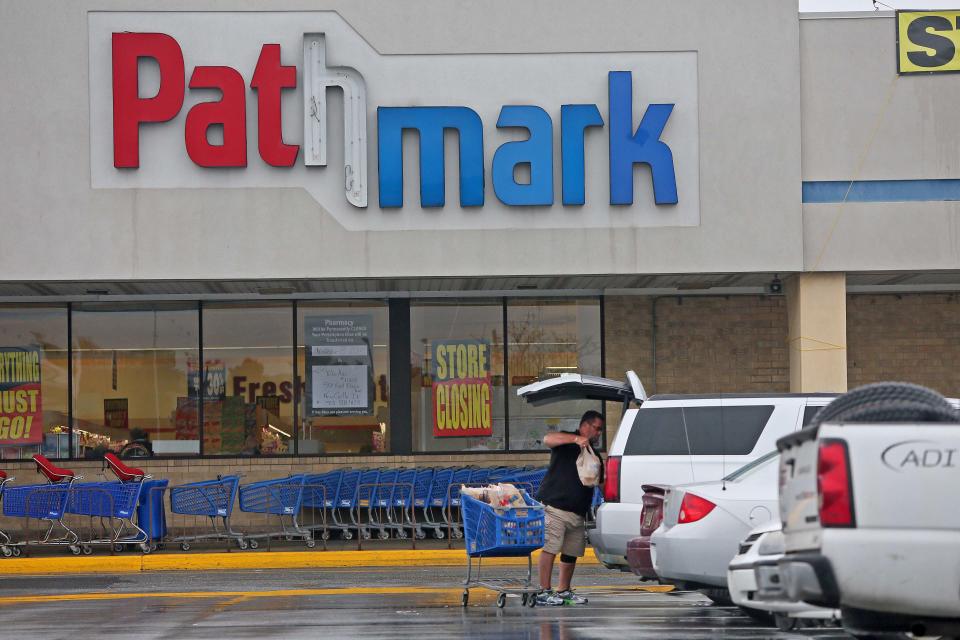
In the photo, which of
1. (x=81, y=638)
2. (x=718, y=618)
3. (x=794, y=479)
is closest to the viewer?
(x=794, y=479)

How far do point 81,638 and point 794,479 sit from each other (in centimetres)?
687

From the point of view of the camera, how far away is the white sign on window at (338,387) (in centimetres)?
2236

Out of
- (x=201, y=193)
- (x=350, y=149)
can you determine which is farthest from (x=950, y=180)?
(x=201, y=193)

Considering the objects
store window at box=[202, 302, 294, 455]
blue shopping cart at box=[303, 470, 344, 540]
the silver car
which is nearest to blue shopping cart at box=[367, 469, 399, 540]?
blue shopping cart at box=[303, 470, 344, 540]

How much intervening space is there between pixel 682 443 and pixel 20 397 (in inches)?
516

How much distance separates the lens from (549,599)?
13.8 m

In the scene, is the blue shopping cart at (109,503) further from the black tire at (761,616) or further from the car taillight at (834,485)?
the car taillight at (834,485)

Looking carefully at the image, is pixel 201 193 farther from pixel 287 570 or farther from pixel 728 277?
pixel 728 277

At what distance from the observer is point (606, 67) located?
66.0ft

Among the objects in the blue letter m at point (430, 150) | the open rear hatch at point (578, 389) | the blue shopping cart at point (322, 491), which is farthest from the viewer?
the blue shopping cart at point (322, 491)

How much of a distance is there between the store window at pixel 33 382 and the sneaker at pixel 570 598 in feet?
37.7

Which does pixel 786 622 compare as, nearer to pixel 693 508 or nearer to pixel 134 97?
pixel 693 508

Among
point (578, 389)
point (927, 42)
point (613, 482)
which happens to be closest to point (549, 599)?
point (613, 482)

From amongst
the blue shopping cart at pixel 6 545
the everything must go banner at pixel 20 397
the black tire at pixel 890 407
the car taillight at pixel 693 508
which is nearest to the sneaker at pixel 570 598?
the car taillight at pixel 693 508
